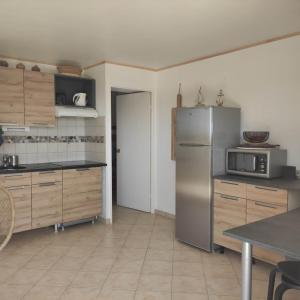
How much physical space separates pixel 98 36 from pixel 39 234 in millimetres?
2518

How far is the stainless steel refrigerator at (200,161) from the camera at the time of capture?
10.4 feet

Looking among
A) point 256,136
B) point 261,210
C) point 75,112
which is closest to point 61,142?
point 75,112

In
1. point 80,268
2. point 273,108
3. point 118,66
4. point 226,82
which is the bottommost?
point 80,268

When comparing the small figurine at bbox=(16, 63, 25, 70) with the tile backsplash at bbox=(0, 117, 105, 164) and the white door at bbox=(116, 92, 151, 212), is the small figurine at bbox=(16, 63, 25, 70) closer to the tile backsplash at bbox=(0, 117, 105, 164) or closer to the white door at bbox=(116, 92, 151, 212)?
the tile backsplash at bbox=(0, 117, 105, 164)

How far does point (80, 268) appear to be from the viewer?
2.85m

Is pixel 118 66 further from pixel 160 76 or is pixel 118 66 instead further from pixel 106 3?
pixel 106 3

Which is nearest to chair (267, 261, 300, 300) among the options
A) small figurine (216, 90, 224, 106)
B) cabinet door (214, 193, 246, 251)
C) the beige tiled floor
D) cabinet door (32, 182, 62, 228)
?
the beige tiled floor

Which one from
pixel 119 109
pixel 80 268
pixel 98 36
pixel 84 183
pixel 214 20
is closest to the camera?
pixel 214 20

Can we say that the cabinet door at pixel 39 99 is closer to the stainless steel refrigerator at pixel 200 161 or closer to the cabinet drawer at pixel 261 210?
the stainless steel refrigerator at pixel 200 161

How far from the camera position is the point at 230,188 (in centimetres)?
302

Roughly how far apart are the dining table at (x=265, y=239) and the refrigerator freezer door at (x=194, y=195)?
58.3 inches

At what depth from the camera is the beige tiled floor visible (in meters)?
2.42

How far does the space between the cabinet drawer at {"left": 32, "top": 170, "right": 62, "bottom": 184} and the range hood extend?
0.79 m

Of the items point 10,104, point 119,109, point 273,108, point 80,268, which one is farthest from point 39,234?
point 273,108
